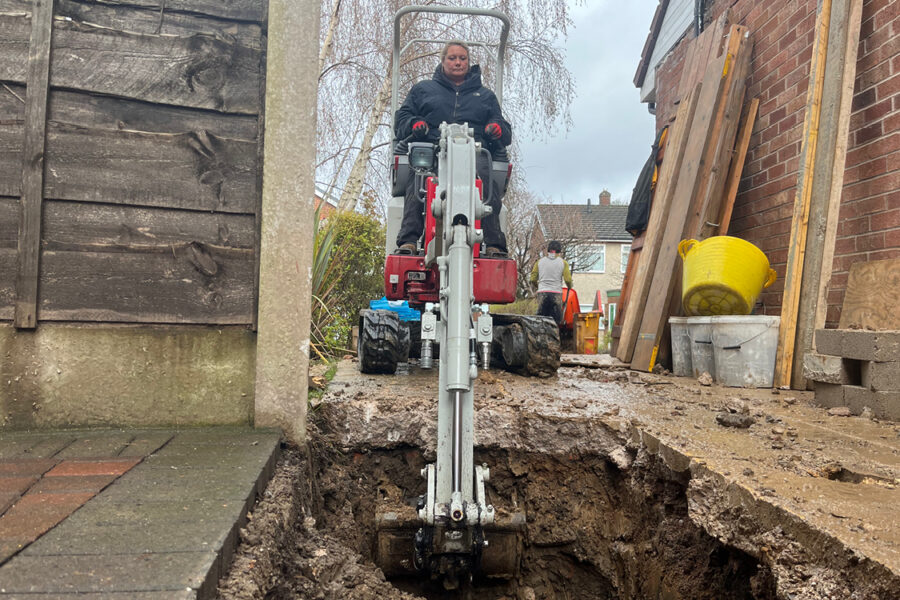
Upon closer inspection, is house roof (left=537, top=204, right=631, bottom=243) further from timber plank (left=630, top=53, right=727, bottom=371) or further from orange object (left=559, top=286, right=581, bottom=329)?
timber plank (left=630, top=53, right=727, bottom=371)

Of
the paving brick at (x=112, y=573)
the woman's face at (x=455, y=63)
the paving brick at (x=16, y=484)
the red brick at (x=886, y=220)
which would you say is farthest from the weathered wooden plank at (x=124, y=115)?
the red brick at (x=886, y=220)

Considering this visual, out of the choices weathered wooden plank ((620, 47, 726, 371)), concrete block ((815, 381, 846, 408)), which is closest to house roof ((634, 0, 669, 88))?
weathered wooden plank ((620, 47, 726, 371))

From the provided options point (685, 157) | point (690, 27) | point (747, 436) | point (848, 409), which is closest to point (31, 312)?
point (747, 436)

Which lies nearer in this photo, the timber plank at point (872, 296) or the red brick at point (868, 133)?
the timber plank at point (872, 296)

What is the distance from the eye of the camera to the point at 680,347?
5105 mm

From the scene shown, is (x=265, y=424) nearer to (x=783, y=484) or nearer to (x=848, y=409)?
(x=783, y=484)

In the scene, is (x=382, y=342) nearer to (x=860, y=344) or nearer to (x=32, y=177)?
(x=32, y=177)

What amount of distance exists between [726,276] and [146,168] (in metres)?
3.72

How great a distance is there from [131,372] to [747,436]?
2.48 m

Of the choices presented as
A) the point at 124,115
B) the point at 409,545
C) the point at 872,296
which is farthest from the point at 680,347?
the point at 124,115

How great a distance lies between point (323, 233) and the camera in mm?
6441

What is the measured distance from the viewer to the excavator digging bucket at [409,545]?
8.55 feet

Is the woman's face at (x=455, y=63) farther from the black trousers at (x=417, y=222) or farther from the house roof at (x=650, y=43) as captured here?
the house roof at (x=650, y=43)

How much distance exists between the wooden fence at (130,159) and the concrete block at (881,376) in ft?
9.60
